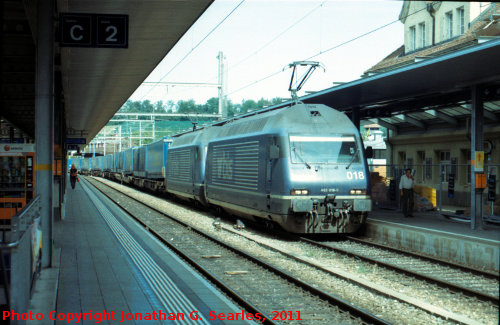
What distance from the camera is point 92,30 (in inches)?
385

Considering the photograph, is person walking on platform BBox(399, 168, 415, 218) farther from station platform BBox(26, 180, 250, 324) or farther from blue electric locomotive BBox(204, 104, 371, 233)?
station platform BBox(26, 180, 250, 324)

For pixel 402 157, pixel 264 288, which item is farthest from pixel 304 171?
pixel 402 157

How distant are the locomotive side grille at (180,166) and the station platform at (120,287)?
1001 cm

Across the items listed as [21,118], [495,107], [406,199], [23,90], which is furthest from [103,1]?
[21,118]

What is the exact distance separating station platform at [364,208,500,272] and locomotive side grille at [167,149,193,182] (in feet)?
31.2

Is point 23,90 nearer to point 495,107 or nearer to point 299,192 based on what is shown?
point 299,192

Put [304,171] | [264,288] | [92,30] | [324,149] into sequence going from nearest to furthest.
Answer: [264,288], [92,30], [304,171], [324,149]

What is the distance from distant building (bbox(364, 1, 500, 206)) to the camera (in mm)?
19875

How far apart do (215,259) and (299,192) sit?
2.73 m

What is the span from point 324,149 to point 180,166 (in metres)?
12.9

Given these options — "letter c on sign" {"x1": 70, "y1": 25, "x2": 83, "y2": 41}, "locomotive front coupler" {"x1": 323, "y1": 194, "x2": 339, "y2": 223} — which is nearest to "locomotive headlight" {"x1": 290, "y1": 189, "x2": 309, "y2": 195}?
"locomotive front coupler" {"x1": 323, "y1": 194, "x2": 339, "y2": 223}

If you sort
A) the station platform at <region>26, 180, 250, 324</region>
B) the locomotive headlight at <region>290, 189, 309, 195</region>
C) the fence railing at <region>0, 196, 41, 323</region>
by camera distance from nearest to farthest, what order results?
1. the fence railing at <region>0, 196, 41, 323</region>
2. the station platform at <region>26, 180, 250, 324</region>
3. the locomotive headlight at <region>290, 189, 309, 195</region>

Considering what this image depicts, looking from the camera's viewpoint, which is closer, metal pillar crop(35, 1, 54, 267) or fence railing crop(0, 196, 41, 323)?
fence railing crop(0, 196, 41, 323)

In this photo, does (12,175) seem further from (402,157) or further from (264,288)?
(402,157)
